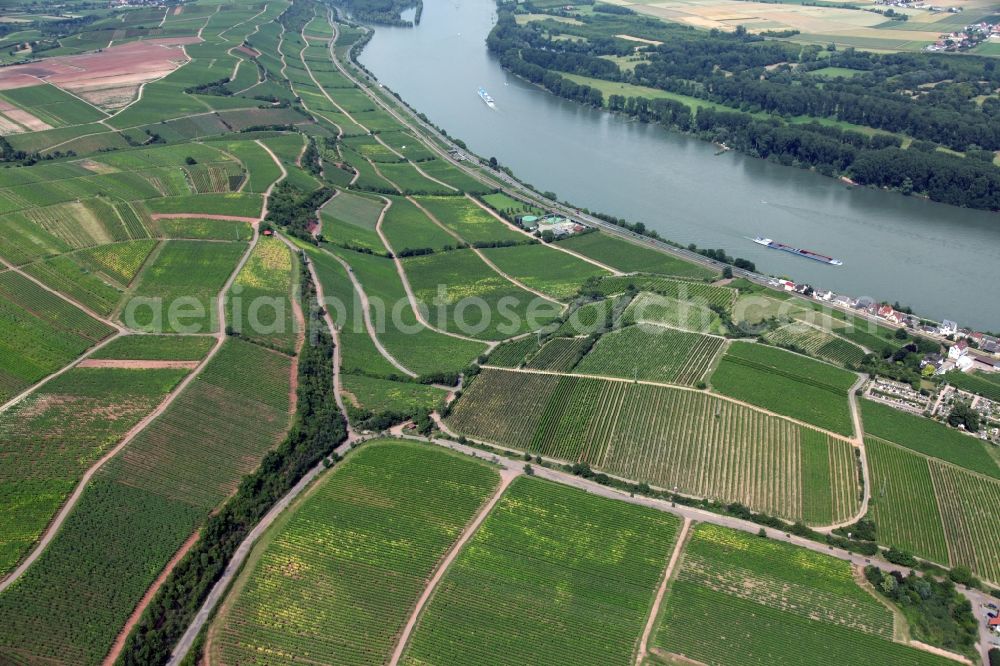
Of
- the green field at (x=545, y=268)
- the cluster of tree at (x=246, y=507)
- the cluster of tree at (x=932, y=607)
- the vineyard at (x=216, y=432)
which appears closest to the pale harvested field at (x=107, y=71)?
the green field at (x=545, y=268)

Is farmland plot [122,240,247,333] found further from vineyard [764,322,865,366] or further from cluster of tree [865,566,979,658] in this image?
cluster of tree [865,566,979,658]

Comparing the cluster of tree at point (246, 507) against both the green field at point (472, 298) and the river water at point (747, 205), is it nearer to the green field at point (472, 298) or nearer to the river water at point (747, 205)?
the green field at point (472, 298)

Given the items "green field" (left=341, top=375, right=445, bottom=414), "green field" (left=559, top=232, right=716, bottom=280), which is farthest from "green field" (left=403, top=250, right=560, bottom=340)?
"green field" (left=559, top=232, right=716, bottom=280)

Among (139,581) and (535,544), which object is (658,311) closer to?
(535,544)

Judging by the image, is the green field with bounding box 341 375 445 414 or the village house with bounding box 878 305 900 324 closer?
the green field with bounding box 341 375 445 414

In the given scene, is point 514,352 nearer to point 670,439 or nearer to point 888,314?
point 670,439

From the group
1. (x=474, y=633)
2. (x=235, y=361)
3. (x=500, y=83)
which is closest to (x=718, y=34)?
(x=500, y=83)
